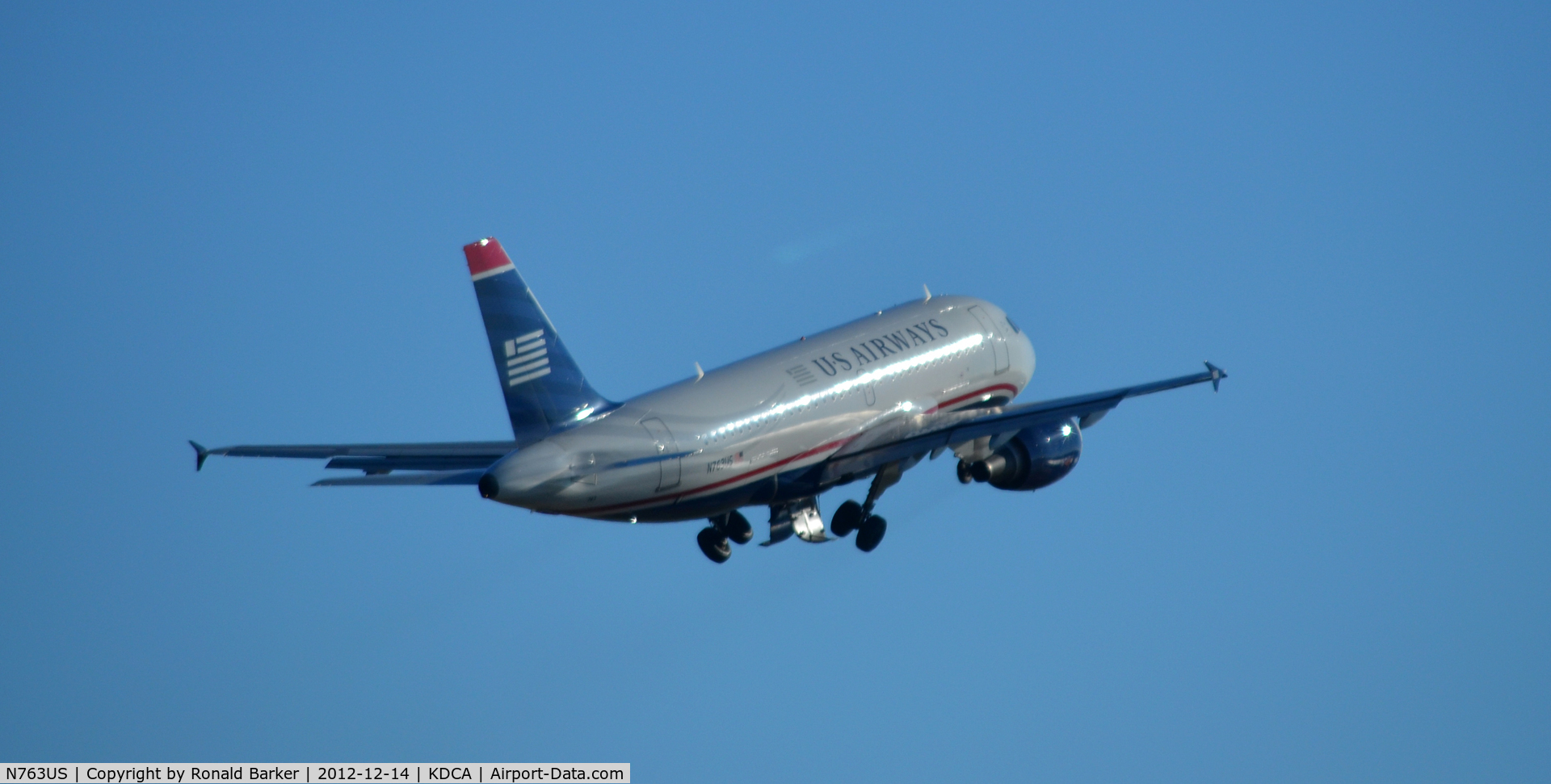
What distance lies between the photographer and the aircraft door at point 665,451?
61188 millimetres

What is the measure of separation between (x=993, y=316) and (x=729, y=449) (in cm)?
1419

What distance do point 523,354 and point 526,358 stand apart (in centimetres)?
11

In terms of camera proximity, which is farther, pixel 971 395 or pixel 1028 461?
pixel 971 395

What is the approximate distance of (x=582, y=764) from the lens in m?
61.5

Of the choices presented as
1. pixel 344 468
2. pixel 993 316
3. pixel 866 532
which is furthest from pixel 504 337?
pixel 993 316

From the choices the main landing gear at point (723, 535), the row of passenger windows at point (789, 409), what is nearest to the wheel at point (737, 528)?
the main landing gear at point (723, 535)

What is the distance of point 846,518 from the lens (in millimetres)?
68812

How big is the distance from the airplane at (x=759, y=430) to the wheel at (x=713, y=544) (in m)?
0.04

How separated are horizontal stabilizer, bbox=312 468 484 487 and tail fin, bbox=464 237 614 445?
7.27 ft

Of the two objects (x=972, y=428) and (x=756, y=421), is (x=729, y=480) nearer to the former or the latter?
(x=756, y=421)

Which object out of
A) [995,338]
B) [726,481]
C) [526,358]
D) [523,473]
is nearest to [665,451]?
[726,481]

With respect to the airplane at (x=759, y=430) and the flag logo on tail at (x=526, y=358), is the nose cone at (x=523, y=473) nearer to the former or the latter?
the airplane at (x=759, y=430)

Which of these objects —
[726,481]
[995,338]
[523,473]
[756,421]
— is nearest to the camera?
[523,473]

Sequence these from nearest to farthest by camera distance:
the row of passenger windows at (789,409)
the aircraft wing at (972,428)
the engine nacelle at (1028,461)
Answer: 1. the row of passenger windows at (789,409)
2. the aircraft wing at (972,428)
3. the engine nacelle at (1028,461)
